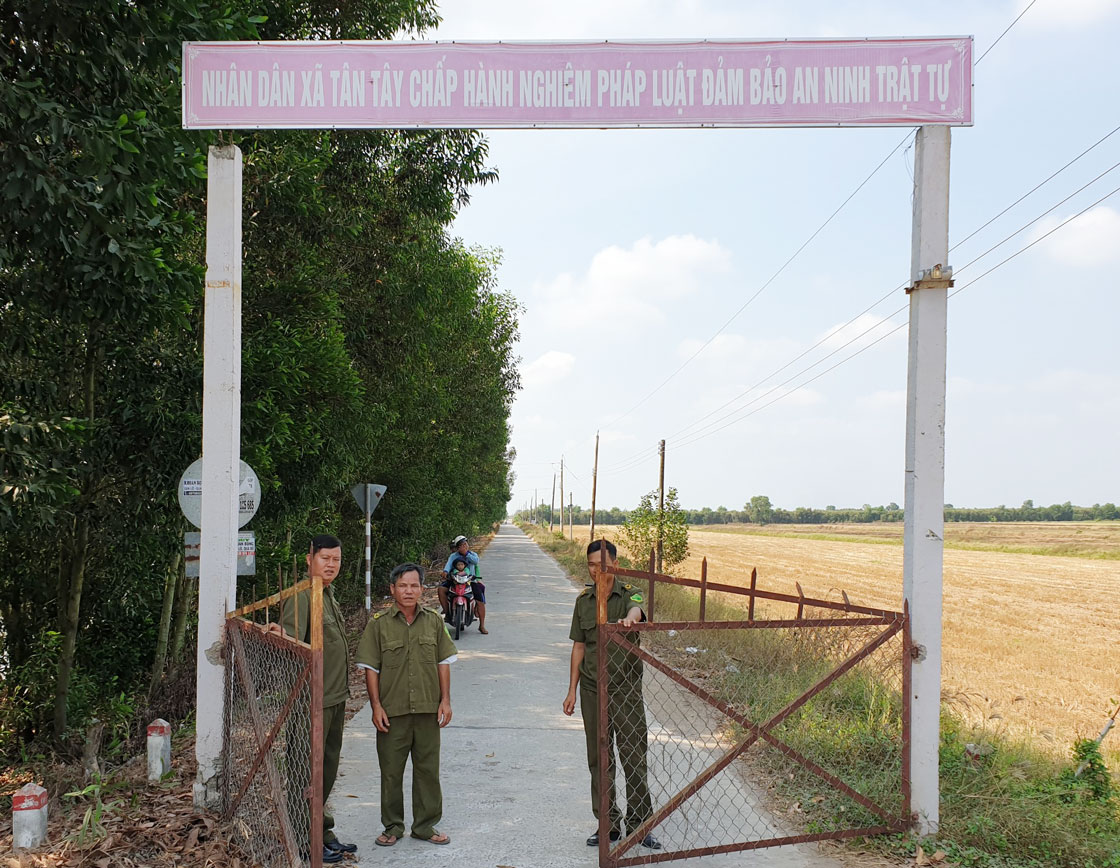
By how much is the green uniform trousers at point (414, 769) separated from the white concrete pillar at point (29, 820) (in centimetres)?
176

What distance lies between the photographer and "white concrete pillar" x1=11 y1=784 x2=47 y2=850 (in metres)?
4.50

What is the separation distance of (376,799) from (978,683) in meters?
10.8

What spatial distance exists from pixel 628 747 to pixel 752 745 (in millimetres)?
2419

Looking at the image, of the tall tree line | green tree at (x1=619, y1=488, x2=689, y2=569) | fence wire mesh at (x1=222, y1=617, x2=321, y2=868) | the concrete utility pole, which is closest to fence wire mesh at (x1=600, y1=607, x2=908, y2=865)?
the concrete utility pole

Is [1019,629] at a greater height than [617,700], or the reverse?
[617,700]

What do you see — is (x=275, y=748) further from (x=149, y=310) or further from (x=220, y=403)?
(x=149, y=310)

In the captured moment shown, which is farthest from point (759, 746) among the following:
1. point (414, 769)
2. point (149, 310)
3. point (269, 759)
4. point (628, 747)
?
point (149, 310)

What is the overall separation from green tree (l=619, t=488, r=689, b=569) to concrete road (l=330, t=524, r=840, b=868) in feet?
43.6

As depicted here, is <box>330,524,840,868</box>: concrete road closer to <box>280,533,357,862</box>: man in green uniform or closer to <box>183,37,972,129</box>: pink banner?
<box>280,533,357,862</box>: man in green uniform

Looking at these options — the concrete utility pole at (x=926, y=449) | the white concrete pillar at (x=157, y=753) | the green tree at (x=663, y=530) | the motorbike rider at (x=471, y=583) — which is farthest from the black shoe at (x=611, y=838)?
the green tree at (x=663, y=530)

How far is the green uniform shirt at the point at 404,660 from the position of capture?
492 centimetres

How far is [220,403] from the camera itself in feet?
17.7

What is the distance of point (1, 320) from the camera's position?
7.02 metres

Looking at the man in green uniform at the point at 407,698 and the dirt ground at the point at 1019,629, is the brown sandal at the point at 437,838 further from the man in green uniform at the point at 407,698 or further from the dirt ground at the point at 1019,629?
the dirt ground at the point at 1019,629
